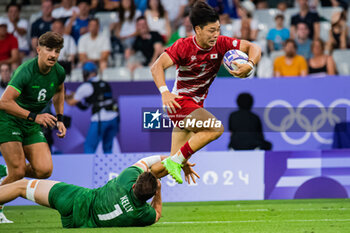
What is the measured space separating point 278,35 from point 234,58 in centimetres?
697

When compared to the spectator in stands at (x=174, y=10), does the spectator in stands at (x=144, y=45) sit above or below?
below

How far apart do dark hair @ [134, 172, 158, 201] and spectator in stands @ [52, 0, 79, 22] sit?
343 inches

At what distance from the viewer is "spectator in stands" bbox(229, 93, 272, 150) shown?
1220 cm

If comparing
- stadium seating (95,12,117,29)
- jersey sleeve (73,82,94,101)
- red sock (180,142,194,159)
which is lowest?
red sock (180,142,194,159)

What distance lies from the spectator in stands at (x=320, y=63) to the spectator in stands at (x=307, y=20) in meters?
1.01

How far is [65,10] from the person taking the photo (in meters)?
15.2

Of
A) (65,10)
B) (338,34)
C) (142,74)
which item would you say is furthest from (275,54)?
(65,10)

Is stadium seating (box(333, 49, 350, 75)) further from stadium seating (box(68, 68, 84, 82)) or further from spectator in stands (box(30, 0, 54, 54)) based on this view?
spectator in stands (box(30, 0, 54, 54))

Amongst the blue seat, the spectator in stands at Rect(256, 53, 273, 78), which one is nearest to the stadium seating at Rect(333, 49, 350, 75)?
the spectator in stands at Rect(256, 53, 273, 78)

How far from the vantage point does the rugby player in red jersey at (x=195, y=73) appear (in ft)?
25.9

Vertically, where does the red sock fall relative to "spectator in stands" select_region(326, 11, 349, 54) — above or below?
A: below

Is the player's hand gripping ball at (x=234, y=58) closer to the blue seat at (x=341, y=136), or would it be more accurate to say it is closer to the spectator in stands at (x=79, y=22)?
the blue seat at (x=341, y=136)

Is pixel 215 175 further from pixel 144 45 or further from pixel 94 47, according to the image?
pixel 94 47

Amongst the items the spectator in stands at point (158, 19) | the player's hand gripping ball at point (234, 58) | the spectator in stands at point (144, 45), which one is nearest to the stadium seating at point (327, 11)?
the spectator in stands at point (158, 19)
